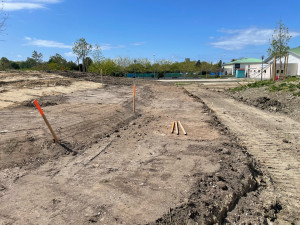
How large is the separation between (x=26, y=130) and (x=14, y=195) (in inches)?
128

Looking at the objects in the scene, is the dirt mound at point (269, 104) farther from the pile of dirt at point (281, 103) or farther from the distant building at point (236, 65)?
the distant building at point (236, 65)

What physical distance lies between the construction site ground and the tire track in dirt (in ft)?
0.08

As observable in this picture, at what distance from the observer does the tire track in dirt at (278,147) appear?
4.58 metres

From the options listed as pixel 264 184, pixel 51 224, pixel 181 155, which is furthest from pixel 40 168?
pixel 264 184

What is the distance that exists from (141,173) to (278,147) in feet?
15.8

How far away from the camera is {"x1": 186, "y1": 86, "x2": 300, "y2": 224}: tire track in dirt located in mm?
4578

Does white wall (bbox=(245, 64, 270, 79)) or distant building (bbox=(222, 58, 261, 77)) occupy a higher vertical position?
distant building (bbox=(222, 58, 261, 77))

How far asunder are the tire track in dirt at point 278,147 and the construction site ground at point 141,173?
0.08 feet

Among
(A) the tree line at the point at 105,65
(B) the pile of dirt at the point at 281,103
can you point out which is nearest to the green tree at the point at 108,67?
(A) the tree line at the point at 105,65

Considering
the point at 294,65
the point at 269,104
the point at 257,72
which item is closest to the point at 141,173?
the point at 269,104

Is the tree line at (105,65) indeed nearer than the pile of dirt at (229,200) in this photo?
No

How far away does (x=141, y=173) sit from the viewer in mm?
5066

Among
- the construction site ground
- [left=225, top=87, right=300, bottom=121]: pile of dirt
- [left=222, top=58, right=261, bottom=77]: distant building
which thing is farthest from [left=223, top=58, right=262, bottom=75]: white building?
the construction site ground

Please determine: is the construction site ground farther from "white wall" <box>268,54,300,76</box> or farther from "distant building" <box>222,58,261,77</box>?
"distant building" <box>222,58,261,77</box>
